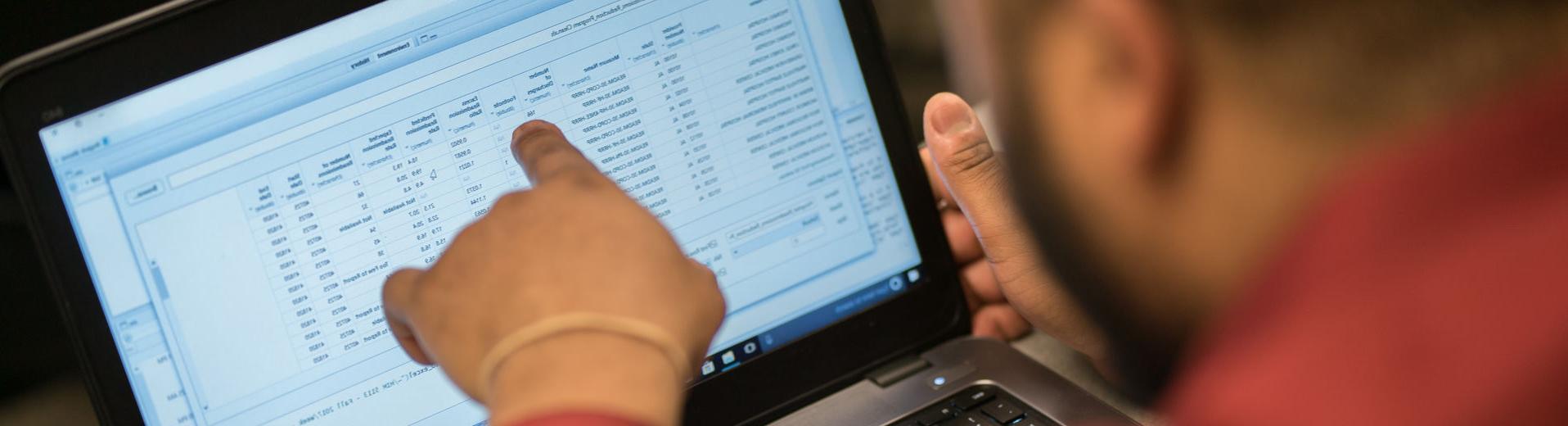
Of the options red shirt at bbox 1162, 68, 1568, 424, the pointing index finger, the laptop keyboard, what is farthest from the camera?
the laptop keyboard

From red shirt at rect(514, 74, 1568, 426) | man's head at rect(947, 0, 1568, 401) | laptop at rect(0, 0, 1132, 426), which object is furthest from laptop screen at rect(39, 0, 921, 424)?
red shirt at rect(514, 74, 1568, 426)

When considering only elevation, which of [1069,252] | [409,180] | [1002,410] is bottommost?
[1002,410]

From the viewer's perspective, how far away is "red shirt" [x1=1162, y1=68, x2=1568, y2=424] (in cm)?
31

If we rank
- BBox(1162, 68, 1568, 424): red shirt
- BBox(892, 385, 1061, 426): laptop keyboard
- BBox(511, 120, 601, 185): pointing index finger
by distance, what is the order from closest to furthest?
BBox(1162, 68, 1568, 424): red shirt, BBox(511, 120, 601, 185): pointing index finger, BBox(892, 385, 1061, 426): laptop keyboard

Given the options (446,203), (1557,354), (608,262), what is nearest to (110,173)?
(446,203)

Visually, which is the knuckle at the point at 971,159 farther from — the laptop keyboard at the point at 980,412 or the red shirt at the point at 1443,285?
the red shirt at the point at 1443,285

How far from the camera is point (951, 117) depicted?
0.69 meters

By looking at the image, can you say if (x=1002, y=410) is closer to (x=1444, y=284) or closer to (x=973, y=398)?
(x=973, y=398)

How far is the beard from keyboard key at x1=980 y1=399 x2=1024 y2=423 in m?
0.19

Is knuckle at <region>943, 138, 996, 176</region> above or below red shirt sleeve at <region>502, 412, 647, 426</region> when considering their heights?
above

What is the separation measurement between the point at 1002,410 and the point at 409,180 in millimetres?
341

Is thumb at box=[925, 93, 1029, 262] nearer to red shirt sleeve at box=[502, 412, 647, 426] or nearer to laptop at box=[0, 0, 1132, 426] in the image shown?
laptop at box=[0, 0, 1132, 426]

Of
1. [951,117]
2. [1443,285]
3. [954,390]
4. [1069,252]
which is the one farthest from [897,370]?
[1443,285]

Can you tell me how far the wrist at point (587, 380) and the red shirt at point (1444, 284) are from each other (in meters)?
0.20
